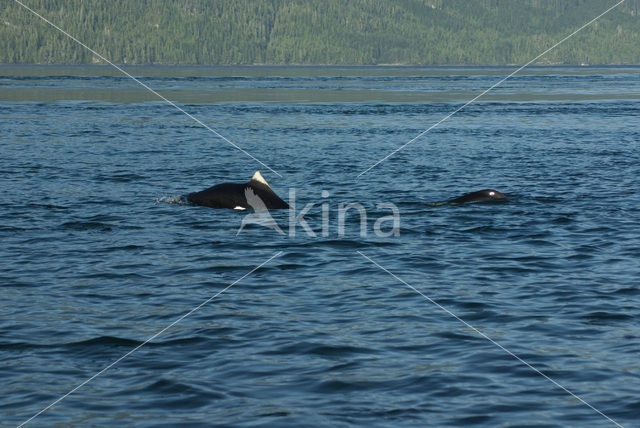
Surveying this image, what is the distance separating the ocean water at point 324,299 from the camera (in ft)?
32.1

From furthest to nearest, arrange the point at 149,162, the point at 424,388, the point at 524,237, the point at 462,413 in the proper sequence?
the point at 149,162 → the point at 524,237 → the point at 424,388 → the point at 462,413

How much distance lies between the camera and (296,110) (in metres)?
72.3

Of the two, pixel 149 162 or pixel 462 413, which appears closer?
pixel 462 413

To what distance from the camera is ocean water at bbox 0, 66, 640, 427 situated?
9773 millimetres

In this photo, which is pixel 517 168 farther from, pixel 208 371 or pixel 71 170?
pixel 208 371

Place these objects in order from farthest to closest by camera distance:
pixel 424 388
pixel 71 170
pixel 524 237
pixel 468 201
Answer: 1. pixel 71 170
2. pixel 468 201
3. pixel 524 237
4. pixel 424 388

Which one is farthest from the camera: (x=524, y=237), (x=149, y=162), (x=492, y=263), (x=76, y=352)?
(x=149, y=162)

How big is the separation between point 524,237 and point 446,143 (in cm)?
2561

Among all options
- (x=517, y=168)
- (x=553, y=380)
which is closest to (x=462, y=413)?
(x=553, y=380)

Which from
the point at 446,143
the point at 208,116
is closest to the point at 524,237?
the point at 446,143

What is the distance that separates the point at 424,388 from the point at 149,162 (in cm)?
2614

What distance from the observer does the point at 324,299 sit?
14188 mm

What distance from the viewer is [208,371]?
10.7 m

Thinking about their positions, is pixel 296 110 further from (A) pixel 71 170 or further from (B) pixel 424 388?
(B) pixel 424 388
